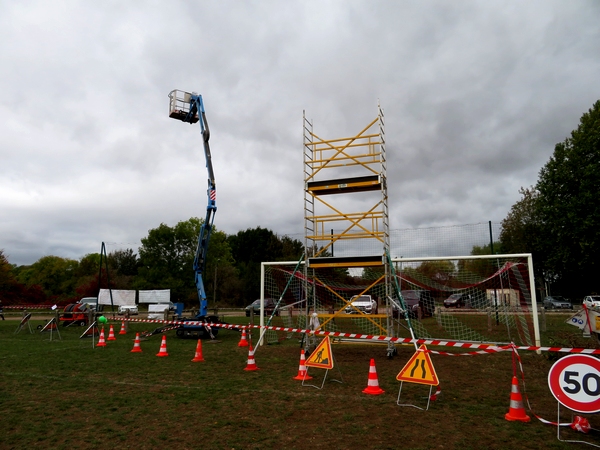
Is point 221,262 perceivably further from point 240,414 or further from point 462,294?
point 240,414

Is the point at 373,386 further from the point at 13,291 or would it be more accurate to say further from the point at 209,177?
the point at 13,291

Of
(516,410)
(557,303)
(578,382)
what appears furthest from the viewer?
(557,303)

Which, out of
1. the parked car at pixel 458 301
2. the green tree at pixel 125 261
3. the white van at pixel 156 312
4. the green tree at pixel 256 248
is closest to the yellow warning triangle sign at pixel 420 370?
the parked car at pixel 458 301

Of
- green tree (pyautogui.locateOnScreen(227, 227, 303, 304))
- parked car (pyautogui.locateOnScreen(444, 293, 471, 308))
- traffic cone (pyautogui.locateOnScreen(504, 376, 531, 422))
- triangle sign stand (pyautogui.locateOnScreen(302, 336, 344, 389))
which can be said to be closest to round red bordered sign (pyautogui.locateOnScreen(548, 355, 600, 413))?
traffic cone (pyautogui.locateOnScreen(504, 376, 531, 422))

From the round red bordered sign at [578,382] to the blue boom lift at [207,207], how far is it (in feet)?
41.0

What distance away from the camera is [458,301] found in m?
17.4

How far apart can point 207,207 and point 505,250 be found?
32.9 meters

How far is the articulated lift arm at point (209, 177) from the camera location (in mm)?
15977

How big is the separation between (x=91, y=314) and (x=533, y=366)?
20.1 meters

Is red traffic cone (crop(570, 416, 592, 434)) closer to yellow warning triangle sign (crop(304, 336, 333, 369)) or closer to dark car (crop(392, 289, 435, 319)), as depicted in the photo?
yellow warning triangle sign (crop(304, 336, 333, 369))

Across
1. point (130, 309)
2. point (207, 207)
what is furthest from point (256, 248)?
point (207, 207)

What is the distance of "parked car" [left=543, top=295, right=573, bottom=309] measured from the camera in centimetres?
3469

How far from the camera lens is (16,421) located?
5.79m

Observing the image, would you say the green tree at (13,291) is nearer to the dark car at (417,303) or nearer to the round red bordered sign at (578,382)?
the dark car at (417,303)
